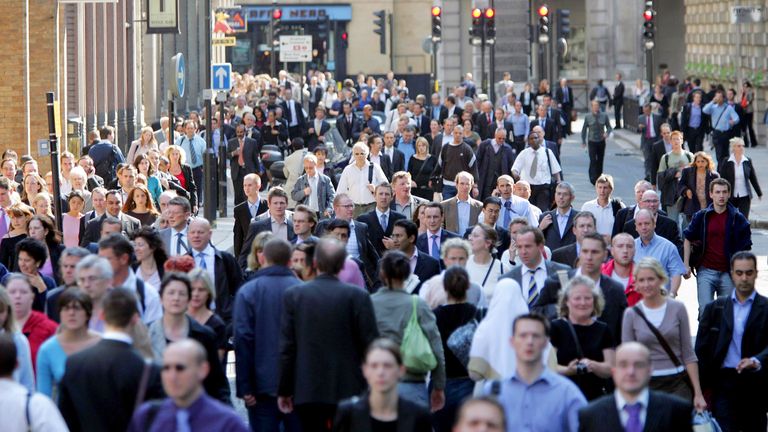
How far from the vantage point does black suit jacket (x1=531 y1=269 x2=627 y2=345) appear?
36.2 ft

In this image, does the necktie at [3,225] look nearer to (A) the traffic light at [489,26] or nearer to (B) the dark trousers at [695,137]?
(B) the dark trousers at [695,137]

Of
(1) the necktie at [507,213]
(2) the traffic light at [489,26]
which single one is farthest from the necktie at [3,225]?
(2) the traffic light at [489,26]

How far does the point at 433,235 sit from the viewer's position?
14.9 meters

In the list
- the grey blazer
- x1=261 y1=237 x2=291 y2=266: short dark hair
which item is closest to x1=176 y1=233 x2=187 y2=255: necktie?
x1=261 y1=237 x2=291 y2=266: short dark hair

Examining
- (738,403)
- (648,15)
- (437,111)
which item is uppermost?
(648,15)

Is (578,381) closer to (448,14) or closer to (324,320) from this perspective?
(324,320)

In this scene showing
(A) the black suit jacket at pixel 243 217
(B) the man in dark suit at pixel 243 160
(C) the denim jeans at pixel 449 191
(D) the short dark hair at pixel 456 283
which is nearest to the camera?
(D) the short dark hair at pixel 456 283

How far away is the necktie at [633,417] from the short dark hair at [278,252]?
3.02 m

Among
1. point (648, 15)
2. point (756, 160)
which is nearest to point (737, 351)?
point (756, 160)

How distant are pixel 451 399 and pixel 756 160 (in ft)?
108

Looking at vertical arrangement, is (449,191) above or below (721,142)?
below

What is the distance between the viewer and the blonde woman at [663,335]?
10578 millimetres

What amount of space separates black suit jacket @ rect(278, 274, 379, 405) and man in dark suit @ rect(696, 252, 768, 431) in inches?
112

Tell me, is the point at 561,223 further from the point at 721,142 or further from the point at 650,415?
the point at 721,142
